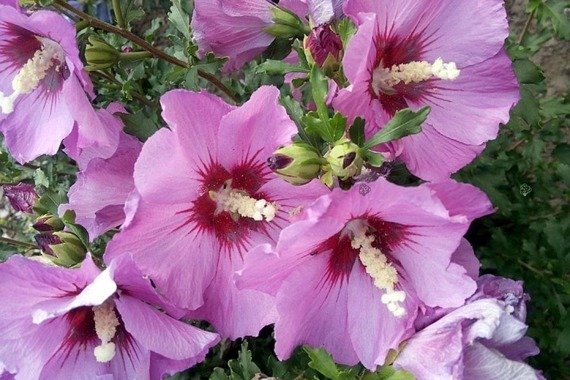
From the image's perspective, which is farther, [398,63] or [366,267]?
[398,63]

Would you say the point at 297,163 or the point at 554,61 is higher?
the point at 297,163

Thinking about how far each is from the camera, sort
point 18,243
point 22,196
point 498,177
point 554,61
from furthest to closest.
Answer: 1. point 554,61
2. point 498,177
3. point 18,243
4. point 22,196

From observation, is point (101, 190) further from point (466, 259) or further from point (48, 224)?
point (466, 259)

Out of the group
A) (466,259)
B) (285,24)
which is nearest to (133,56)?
(285,24)

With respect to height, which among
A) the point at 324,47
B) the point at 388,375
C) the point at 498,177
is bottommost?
the point at 498,177

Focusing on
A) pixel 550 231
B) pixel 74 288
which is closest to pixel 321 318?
pixel 74 288

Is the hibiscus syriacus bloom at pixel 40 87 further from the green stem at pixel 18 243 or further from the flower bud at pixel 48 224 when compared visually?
the green stem at pixel 18 243

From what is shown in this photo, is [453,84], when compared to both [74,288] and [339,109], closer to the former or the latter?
[339,109]
